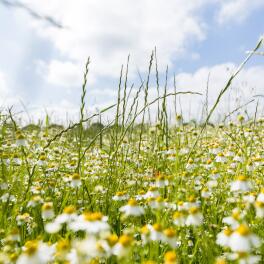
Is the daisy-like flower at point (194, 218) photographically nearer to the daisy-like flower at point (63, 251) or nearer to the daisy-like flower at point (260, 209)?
the daisy-like flower at point (260, 209)

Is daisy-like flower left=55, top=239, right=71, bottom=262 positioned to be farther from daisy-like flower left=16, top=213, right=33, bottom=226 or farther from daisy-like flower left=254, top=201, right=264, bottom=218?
daisy-like flower left=16, top=213, right=33, bottom=226

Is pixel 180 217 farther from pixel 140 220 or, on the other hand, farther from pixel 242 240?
pixel 140 220

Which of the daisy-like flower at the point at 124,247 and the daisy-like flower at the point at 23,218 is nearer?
the daisy-like flower at the point at 124,247

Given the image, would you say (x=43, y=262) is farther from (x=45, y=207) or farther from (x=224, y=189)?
(x=224, y=189)

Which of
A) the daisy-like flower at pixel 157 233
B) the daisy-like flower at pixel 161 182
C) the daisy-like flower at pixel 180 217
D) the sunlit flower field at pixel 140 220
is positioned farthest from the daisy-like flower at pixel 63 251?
the daisy-like flower at pixel 161 182

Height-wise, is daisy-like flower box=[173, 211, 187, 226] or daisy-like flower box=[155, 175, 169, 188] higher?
daisy-like flower box=[155, 175, 169, 188]

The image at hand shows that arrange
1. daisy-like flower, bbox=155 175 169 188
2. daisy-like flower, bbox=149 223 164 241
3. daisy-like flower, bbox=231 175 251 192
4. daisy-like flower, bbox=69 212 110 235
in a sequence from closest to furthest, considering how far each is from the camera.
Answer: daisy-like flower, bbox=69 212 110 235 < daisy-like flower, bbox=149 223 164 241 < daisy-like flower, bbox=231 175 251 192 < daisy-like flower, bbox=155 175 169 188

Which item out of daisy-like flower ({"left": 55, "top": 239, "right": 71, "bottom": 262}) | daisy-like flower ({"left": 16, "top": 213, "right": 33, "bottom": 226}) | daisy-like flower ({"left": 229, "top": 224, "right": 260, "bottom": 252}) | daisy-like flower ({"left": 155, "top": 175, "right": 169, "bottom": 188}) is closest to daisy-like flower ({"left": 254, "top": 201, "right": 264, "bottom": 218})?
daisy-like flower ({"left": 229, "top": 224, "right": 260, "bottom": 252})

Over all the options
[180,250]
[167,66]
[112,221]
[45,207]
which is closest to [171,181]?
[180,250]

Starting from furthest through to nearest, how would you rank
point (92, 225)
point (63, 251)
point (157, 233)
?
point (157, 233)
point (92, 225)
point (63, 251)

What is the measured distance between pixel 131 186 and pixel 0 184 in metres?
1.20

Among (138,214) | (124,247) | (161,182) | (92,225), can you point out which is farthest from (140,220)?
(124,247)

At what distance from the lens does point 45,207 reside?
2.02 m

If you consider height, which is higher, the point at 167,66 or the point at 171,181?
the point at 167,66
